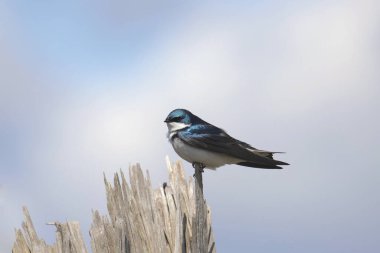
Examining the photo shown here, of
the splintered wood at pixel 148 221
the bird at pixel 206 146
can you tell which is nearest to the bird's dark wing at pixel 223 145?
the bird at pixel 206 146

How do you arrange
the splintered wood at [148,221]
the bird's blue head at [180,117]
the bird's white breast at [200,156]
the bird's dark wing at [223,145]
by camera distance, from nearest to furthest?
the splintered wood at [148,221] < the bird's dark wing at [223,145] < the bird's white breast at [200,156] < the bird's blue head at [180,117]

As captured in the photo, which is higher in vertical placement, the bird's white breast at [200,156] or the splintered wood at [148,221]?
the bird's white breast at [200,156]

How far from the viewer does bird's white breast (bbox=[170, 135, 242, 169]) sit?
12.4m

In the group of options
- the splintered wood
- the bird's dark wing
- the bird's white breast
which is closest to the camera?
the splintered wood

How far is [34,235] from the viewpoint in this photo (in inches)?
395

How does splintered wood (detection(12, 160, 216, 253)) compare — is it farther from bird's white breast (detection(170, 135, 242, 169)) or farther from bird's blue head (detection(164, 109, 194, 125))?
bird's blue head (detection(164, 109, 194, 125))

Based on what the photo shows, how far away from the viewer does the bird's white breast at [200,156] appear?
12.4 m

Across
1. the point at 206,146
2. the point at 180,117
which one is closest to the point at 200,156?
the point at 206,146

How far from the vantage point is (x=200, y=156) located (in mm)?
12414

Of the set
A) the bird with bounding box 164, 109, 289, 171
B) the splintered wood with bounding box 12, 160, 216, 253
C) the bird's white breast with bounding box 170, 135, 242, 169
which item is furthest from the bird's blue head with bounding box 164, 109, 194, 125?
the splintered wood with bounding box 12, 160, 216, 253

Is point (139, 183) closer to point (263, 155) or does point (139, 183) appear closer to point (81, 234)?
point (81, 234)

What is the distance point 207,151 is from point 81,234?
3.45 metres

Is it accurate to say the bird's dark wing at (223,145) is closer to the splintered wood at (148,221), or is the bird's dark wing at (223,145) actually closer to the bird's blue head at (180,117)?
the bird's blue head at (180,117)

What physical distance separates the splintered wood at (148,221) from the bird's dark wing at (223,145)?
2.75 metres
